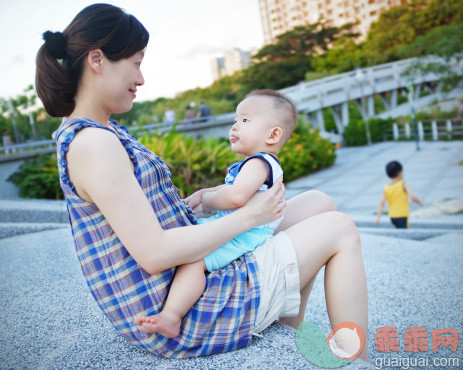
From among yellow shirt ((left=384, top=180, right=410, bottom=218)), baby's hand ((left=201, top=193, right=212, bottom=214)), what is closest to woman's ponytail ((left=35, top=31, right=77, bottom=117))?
baby's hand ((left=201, top=193, right=212, bottom=214))

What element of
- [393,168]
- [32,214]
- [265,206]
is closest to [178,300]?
[265,206]

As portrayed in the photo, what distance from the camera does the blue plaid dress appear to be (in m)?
1.21

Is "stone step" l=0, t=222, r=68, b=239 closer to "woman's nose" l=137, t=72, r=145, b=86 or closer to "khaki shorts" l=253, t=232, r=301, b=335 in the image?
"woman's nose" l=137, t=72, r=145, b=86

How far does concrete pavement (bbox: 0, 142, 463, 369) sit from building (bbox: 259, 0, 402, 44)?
47.8 m

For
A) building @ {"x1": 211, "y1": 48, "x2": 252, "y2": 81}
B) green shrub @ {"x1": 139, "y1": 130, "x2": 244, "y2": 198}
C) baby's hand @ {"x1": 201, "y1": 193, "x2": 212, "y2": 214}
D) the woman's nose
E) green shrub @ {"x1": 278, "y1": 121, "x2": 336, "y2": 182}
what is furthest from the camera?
building @ {"x1": 211, "y1": 48, "x2": 252, "y2": 81}

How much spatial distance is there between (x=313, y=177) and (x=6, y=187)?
7763 mm

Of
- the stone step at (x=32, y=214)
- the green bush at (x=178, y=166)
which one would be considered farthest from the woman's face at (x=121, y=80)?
the green bush at (x=178, y=166)

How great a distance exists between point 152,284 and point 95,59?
0.68 meters

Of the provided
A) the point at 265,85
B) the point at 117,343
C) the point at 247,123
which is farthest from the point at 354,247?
the point at 265,85

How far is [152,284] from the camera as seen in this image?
1235 mm

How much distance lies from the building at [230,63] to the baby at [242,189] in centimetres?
4217

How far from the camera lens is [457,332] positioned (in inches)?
75.7

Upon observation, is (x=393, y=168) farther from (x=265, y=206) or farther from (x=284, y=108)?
(x=265, y=206)

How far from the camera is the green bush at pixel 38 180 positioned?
6641 millimetres
